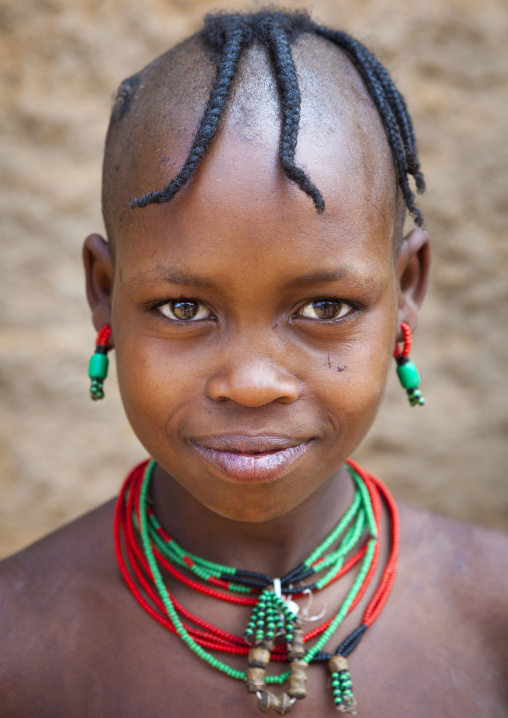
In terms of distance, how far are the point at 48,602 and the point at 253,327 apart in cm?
74

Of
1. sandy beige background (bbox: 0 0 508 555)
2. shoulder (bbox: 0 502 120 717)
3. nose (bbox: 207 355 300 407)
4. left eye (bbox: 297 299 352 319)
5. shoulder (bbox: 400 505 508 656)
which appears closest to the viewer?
nose (bbox: 207 355 300 407)

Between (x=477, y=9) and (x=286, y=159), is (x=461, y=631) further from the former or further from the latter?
(x=477, y=9)

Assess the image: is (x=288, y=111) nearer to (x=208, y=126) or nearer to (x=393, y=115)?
(x=208, y=126)

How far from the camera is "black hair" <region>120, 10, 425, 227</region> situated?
4.16ft

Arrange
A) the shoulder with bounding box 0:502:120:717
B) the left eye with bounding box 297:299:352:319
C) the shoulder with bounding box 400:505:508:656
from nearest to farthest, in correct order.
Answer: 1. the left eye with bounding box 297:299:352:319
2. the shoulder with bounding box 0:502:120:717
3. the shoulder with bounding box 400:505:508:656

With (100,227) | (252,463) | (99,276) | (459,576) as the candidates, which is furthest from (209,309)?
(100,227)

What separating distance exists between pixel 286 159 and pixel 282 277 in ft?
0.60

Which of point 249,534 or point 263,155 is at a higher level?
point 263,155

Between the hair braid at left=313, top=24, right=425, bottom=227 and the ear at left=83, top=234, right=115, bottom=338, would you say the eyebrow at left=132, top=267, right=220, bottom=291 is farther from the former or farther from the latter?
the hair braid at left=313, top=24, right=425, bottom=227

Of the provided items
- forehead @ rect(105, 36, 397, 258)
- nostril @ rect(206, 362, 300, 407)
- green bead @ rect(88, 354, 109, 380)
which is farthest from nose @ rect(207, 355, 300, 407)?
green bead @ rect(88, 354, 109, 380)

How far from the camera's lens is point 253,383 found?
4.09ft

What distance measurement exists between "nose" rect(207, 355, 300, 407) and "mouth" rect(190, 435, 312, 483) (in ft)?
0.23

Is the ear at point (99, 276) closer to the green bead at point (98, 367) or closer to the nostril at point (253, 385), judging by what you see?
the green bead at point (98, 367)

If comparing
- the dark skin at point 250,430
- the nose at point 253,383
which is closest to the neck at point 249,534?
the dark skin at point 250,430
